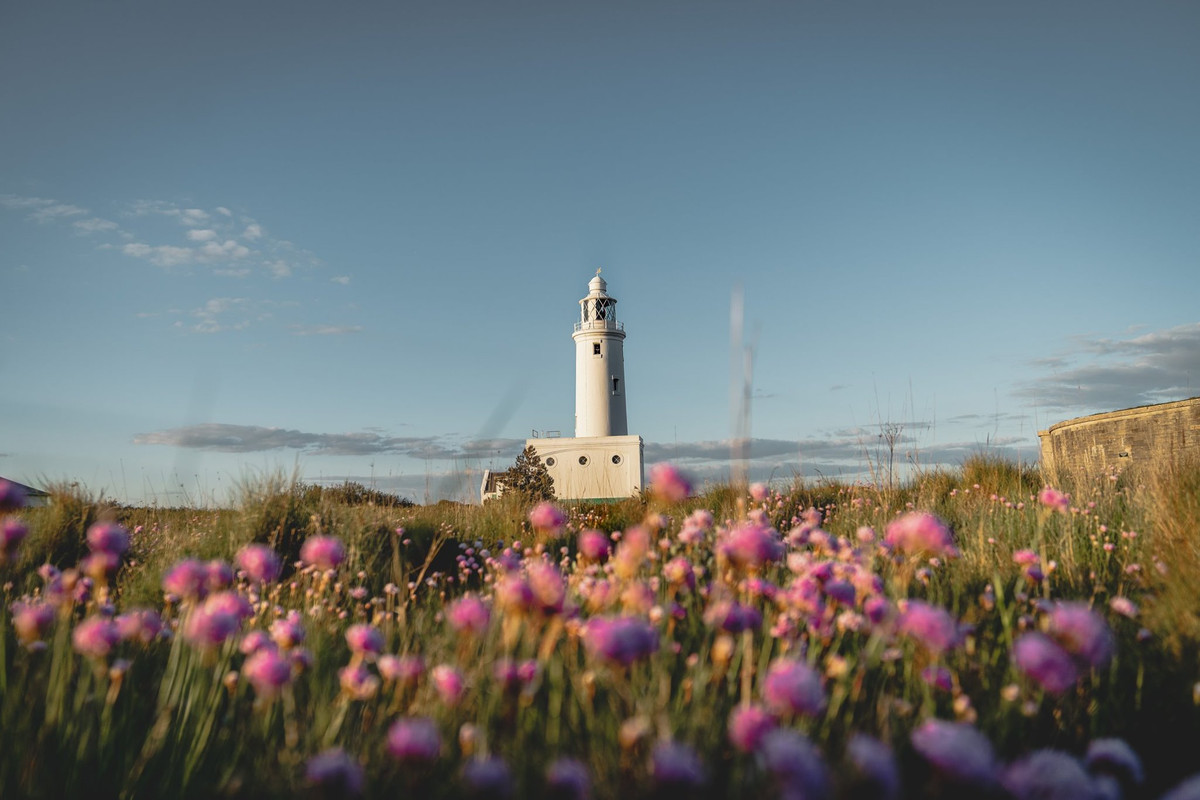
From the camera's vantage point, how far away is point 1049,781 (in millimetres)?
1294

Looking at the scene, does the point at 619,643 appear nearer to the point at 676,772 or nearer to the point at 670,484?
the point at 676,772

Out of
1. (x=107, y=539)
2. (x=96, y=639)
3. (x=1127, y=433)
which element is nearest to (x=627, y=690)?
(x=96, y=639)

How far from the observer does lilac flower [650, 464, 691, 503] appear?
2.21m

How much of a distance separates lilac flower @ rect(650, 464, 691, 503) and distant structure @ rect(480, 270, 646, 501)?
2960 centimetres

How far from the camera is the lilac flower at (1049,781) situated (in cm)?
126

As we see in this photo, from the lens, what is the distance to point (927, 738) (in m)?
1.32

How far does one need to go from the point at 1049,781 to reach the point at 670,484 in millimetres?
1189

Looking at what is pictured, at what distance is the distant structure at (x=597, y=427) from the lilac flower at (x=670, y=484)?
29597 millimetres

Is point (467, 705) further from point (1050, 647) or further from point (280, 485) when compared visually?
point (280, 485)

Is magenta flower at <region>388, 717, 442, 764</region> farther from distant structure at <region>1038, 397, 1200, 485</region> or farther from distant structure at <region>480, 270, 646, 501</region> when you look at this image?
distant structure at <region>480, 270, 646, 501</region>

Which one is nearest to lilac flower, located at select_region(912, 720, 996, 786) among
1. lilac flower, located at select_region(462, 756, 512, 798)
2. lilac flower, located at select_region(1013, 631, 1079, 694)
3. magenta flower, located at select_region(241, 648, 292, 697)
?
lilac flower, located at select_region(1013, 631, 1079, 694)

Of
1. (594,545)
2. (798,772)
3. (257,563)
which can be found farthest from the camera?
(594,545)

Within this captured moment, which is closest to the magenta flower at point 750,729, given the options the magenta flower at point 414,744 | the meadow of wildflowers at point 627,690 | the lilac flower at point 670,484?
the meadow of wildflowers at point 627,690

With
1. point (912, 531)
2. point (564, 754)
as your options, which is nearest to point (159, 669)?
point (564, 754)
